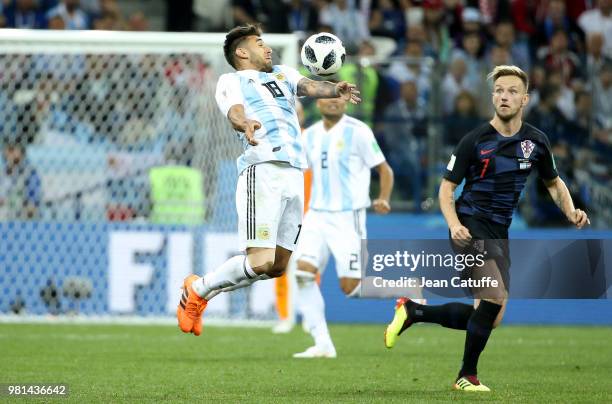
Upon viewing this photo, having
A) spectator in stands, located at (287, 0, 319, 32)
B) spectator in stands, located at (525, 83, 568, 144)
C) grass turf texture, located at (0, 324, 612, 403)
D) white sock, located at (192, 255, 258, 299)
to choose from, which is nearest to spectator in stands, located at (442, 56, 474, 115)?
spectator in stands, located at (525, 83, 568, 144)

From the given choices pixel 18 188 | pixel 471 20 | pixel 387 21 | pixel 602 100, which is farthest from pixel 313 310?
pixel 471 20

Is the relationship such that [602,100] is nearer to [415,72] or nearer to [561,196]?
[415,72]

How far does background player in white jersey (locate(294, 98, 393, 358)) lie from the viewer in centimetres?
1084

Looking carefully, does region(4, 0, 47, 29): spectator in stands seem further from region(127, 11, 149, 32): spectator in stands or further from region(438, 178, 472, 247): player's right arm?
region(438, 178, 472, 247): player's right arm

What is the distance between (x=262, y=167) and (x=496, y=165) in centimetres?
151

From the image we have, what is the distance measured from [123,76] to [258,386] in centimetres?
862

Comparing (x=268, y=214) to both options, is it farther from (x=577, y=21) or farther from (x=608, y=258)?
(x=577, y=21)

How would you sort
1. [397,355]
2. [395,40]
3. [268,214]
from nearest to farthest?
[268,214], [397,355], [395,40]

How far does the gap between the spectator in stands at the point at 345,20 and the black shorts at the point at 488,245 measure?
10.1 metres

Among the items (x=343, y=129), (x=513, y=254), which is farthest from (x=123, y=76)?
(x=513, y=254)

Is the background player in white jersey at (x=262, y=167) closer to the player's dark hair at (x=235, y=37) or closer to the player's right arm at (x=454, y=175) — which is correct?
the player's dark hair at (x=235, y=37)

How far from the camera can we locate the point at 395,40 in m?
17.7

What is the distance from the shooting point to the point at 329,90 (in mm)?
7805

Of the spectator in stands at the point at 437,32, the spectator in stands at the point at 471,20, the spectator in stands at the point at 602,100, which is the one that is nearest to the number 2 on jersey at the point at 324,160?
the spectator in stands at the point at 602,100
